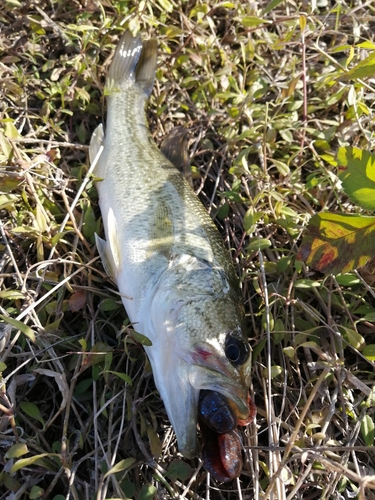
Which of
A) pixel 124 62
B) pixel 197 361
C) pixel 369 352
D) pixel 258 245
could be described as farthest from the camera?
pixel 124 62

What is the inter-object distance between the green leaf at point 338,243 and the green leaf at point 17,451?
1.80 m

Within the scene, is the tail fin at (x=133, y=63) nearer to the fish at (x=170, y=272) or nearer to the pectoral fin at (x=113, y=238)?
the fish at (x=170, y=272)

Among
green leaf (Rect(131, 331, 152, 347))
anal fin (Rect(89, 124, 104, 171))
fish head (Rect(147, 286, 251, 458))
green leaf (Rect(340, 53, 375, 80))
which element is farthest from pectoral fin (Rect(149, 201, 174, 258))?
green leaf (Rect(340, 53, 375, 80))

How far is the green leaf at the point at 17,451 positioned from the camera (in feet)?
7.27

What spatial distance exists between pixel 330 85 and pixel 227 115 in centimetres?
91

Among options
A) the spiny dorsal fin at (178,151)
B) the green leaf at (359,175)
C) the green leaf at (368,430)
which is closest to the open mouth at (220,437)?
the green leaf at (368,430)

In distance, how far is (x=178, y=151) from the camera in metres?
3.33

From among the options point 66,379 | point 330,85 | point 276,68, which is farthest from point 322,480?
point 276,68

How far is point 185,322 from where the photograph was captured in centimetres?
240

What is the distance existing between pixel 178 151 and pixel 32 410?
78.7 inches

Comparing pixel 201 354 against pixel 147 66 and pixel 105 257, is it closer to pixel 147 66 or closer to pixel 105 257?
pixel 105 257

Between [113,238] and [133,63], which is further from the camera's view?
[133,63]

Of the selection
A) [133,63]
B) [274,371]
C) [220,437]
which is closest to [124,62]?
[133,63]

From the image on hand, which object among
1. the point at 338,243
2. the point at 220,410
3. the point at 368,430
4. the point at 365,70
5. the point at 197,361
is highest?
the point at 365,70
